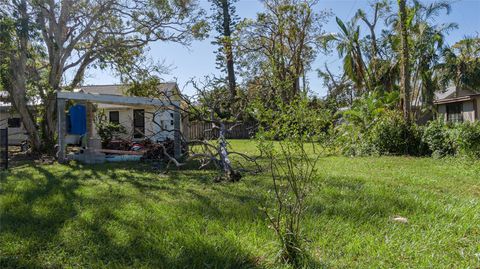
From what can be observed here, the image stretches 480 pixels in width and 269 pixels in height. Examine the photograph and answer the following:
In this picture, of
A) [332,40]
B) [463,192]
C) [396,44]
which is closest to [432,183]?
[463,192]

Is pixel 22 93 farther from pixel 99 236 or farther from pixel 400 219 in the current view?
pixel 400 219

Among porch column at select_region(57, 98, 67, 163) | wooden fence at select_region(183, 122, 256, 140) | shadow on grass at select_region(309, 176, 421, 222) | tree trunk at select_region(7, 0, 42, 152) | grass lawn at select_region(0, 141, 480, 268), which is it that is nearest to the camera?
grass lawn at select_region(0, 141, 480, 268)

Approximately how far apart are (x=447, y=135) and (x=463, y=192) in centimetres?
603

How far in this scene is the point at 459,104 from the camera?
24.5 m

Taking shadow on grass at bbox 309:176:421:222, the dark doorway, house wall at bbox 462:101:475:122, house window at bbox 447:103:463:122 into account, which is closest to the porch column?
the dark doorway

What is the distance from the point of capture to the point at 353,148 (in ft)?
41.9

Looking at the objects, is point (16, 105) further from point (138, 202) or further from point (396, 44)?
point (396, 44)

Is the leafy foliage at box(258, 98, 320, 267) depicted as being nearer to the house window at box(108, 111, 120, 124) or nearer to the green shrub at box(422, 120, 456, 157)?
the green shrub at box(422, 120, 456, 157)

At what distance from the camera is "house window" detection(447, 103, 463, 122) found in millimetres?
24422

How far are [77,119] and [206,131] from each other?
236 inches

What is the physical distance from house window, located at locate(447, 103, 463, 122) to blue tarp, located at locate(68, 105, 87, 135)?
75.1 feet

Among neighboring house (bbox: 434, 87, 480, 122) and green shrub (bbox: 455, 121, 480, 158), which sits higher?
neighboring house (bbox: 434, 87, 480, 122)

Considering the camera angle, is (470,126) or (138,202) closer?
(138,202)

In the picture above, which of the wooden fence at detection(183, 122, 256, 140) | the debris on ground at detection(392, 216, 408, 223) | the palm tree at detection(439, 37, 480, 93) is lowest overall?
the debris on ground at detection(392, 216, 408, 223)
